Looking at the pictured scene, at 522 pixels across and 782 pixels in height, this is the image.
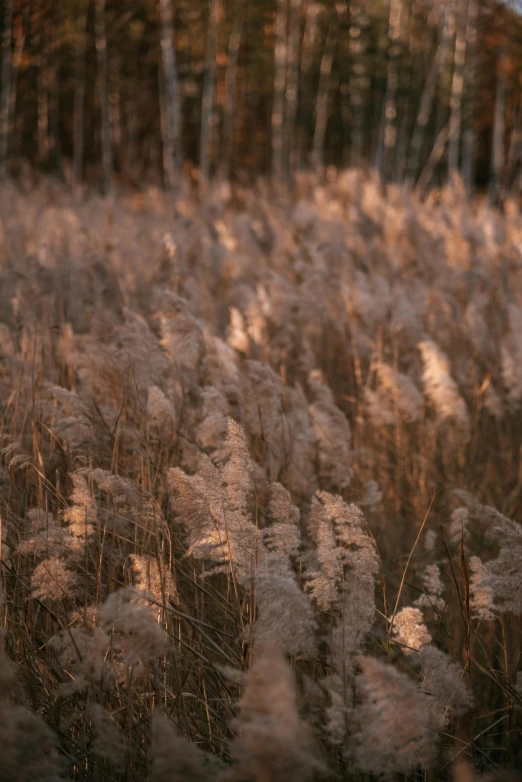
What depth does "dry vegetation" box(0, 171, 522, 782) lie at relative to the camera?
1126mm

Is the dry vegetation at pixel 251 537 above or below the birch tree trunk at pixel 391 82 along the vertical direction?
below

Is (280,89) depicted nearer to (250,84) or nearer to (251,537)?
(250,84)

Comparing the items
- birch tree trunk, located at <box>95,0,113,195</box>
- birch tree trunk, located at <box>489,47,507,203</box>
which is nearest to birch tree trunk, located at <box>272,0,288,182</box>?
birch tree trunk, located at <box>95,0,113,195</box>

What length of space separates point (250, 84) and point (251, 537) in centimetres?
2596

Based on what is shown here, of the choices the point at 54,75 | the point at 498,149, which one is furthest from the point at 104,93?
the point at 498,149

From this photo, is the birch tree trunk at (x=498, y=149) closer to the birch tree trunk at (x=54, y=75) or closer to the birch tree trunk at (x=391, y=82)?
the birch tree trunk at (x=391, y=82)

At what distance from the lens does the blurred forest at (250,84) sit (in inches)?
603

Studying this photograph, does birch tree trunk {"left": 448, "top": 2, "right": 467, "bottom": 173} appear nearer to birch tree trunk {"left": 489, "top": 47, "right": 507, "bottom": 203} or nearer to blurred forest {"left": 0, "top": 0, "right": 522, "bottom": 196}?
blurred forest {"left": 0, "top": 0, "right": 522, "bottom": 196}

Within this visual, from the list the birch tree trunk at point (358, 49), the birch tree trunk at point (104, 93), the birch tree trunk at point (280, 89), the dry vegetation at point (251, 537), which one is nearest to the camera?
the dry vegetation at point (251, 537)

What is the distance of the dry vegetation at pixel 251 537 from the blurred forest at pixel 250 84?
884 centimetres

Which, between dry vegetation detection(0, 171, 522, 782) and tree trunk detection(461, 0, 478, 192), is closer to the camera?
dry vegetation detection(0, 171, 522, 782)

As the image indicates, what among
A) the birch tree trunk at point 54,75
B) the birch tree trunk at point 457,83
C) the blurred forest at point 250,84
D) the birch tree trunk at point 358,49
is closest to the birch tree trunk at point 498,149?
the blurred forest at point 250,84

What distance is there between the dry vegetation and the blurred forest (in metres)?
8.84

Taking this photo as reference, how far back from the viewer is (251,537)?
1448mm
